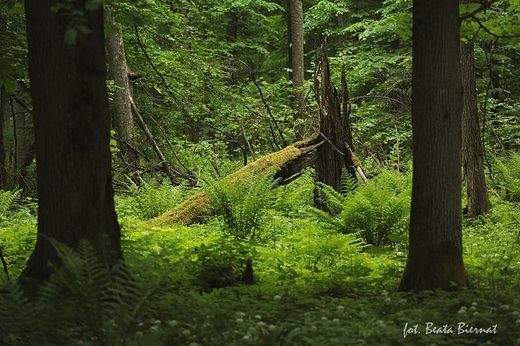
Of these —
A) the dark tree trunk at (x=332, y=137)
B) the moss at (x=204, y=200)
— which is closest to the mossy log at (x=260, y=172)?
the moss at (x=204, y=200)

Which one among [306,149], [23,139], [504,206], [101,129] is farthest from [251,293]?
[23,139]

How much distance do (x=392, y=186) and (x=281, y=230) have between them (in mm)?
2363

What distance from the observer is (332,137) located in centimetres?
950

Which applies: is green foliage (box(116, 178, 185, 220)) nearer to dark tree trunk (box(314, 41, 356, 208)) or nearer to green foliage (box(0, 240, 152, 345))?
dark tree trunk (box(314, 41, 356, 208))

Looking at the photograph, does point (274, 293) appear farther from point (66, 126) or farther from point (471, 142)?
point (471, 142)

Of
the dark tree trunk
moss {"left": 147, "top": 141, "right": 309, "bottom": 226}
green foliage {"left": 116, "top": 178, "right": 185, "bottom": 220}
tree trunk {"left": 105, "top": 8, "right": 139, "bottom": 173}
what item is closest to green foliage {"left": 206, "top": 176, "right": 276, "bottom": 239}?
moss {"left": 147, "top": 141, "right": 309, "bottom": 226}

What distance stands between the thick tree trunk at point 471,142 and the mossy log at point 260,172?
2.41 metres

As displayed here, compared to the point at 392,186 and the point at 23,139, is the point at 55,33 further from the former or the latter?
the point at 23,139

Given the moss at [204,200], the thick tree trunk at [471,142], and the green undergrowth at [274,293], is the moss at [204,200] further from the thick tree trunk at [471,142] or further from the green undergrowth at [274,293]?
the thick tree trunk at [471,142]

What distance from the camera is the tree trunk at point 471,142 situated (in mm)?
8312

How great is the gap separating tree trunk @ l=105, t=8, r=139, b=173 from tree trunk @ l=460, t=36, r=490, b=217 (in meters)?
7.11

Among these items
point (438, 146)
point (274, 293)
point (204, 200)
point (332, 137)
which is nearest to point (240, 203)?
point (204, 200)

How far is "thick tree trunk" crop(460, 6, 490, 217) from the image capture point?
8312mm

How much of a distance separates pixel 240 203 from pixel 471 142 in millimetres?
3753
